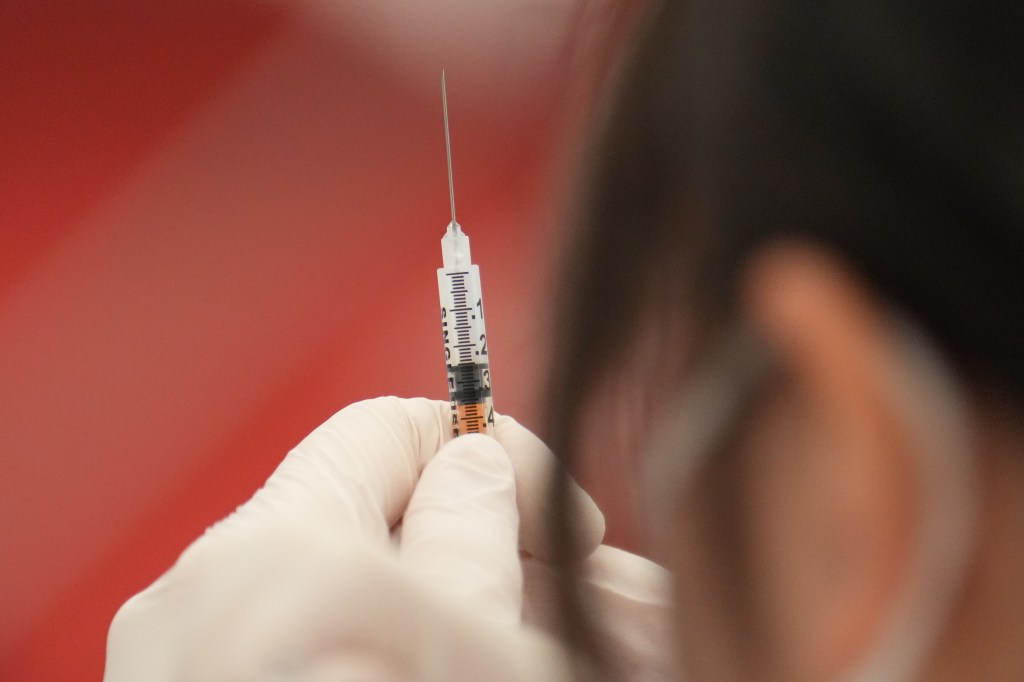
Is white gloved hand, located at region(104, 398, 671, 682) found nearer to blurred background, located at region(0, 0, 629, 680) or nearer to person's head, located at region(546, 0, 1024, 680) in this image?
person's head, located at region(546, 0, 1024, 680)

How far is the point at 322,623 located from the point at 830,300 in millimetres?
408

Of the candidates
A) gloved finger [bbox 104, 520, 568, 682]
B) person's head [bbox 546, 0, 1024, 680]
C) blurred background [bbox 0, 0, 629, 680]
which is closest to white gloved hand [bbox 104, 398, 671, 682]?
gloved finger [bbox 104, 520, 568, 682]

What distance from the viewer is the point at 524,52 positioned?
1341 millimetres

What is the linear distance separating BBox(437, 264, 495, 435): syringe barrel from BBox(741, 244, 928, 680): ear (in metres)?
0.67

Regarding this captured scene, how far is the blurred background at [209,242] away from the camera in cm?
117

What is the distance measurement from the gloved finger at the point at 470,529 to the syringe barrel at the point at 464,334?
0.07 metres

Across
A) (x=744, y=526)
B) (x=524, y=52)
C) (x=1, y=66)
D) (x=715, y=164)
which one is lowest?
(x=744, y=526)

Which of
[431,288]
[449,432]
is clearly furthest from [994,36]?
[431,288]

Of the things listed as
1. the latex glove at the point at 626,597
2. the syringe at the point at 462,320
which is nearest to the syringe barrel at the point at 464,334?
the syringe at the point at 462,320

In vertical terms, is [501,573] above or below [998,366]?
below

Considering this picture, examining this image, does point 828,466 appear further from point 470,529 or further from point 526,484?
point 526,484

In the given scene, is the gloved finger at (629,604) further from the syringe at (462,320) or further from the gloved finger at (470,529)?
the syringe at (462,320)

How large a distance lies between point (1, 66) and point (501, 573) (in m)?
1.15

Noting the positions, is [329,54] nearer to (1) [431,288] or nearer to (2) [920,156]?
(1) [431,288]
